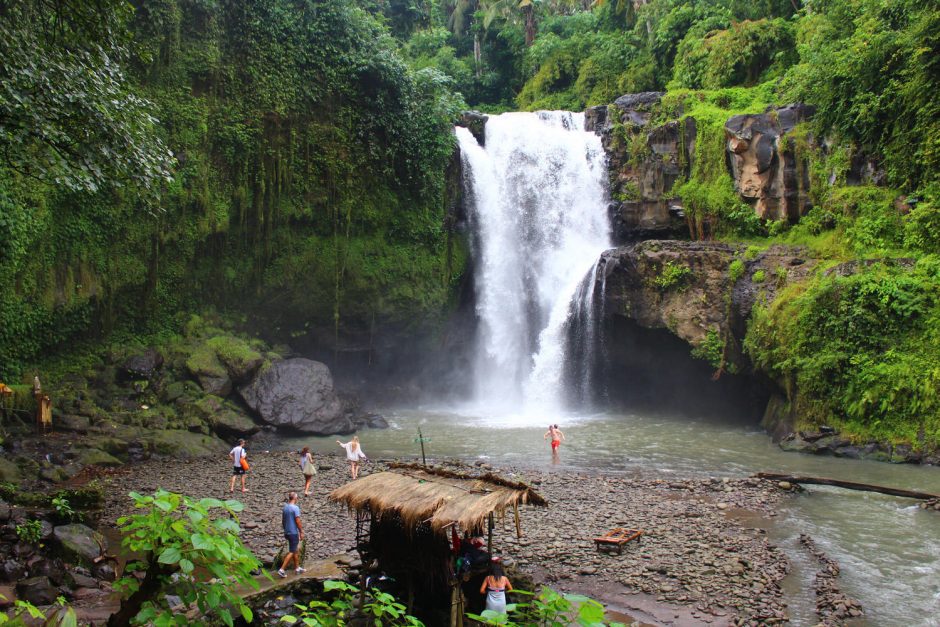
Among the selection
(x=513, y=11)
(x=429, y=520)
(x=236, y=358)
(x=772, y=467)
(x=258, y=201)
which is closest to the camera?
(x=429, y=520)

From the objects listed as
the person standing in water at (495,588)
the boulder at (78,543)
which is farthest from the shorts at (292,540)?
the person standing in water at (495,588)

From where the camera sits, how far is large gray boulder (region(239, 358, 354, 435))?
778 inches

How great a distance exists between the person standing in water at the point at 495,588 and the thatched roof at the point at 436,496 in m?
0.62

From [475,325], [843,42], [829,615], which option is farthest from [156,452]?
[843,42]

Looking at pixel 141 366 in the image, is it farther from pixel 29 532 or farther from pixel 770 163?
pixel 770 163

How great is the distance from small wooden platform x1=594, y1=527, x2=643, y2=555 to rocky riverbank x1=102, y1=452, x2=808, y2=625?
151 mm

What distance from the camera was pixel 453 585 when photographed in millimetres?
7051

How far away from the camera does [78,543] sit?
334 inches

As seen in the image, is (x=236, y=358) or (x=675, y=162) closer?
(x=236, y=358)

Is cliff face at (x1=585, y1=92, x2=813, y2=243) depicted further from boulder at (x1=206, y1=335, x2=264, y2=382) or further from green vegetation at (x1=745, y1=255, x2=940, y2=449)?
boulder at (x1=206, y1=335, x2=264, y2=382)

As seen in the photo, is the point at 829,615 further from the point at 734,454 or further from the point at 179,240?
the point at 179,240

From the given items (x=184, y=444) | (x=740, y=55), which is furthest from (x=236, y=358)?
(x=740, y=55)

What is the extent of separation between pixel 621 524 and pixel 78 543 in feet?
27.6

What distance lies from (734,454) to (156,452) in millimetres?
15426
